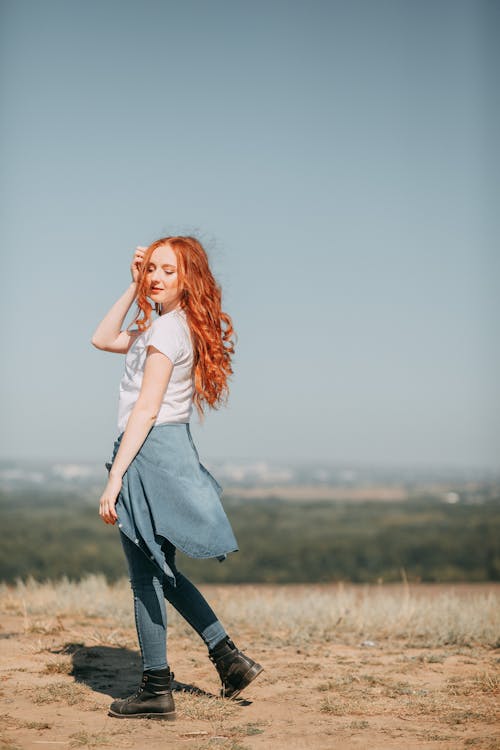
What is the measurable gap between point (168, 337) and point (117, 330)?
0.53 m

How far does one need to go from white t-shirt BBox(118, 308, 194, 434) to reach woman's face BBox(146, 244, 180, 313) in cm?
8

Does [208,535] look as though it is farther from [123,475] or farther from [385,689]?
[385,689]

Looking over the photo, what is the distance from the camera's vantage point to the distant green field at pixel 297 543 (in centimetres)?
3772

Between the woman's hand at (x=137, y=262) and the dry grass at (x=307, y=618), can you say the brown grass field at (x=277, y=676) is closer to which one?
the dry grass at (x=307, y=618)

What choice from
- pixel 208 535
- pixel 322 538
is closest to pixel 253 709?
pixel 208 535

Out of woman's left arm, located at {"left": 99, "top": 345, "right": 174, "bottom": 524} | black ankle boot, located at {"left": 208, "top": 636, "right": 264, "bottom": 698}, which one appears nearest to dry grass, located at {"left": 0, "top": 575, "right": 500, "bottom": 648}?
black ankle boot, located at {"left": 208, "top": 636, "right": 264, "bottom": 698}

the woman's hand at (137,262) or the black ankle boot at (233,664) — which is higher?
the woman's hand at (137,262)

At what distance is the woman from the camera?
3.71 meters

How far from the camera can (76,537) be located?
50.1 m

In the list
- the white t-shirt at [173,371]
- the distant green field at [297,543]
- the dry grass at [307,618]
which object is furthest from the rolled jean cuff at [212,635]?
the distant green field at [297,543]

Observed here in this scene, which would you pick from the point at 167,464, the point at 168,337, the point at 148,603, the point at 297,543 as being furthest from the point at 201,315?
the point at 297,543

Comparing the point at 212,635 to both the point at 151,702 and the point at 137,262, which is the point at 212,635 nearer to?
→ the point at 151,702

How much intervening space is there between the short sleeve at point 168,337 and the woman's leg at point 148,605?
2.80 ft

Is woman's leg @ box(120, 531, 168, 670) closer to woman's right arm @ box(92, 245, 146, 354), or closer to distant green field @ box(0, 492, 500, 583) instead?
woman's right arm @ box(92, 245, 146, 354)
